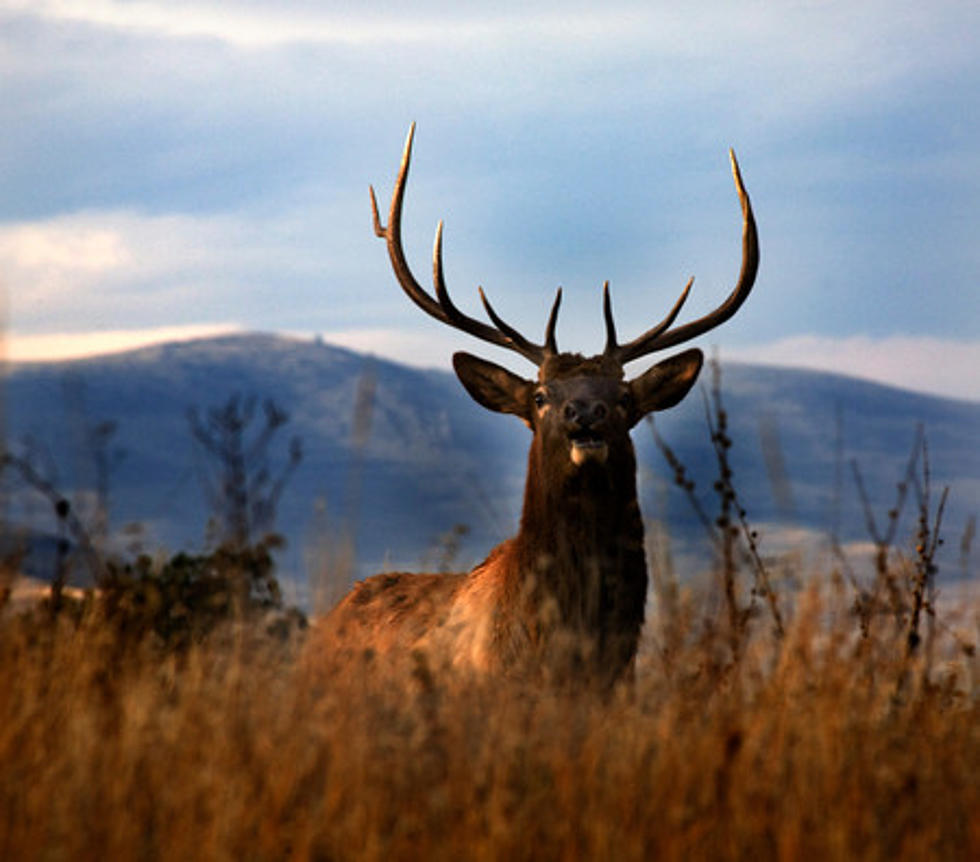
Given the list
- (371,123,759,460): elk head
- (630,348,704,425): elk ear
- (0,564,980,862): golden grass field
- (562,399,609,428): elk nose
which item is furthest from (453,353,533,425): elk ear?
(0,564,980,862): golden grass field

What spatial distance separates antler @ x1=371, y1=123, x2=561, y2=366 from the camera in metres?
7.86

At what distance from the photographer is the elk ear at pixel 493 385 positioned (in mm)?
7734

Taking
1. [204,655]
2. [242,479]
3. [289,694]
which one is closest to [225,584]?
[242,479]

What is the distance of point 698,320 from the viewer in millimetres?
8414

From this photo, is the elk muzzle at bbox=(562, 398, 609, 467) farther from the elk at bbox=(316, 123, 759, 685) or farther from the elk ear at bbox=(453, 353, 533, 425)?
the elk ear at bbox=(453, 353, 533, 425)

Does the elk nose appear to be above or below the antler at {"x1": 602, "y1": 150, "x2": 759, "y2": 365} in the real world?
below

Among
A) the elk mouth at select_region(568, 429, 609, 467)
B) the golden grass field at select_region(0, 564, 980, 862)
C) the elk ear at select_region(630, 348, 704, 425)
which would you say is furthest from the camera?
the elk ear at select_region(630, 348, 704, 425)

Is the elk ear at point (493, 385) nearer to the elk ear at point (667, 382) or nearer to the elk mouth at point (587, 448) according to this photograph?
the elk ear at point (667, 382)

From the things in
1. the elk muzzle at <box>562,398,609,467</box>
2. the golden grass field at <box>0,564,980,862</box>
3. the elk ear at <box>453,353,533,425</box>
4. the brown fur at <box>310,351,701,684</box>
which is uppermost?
the elk ear at <box>453,353,533,425</box>

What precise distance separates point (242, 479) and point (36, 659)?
1.85m

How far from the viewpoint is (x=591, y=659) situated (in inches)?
267

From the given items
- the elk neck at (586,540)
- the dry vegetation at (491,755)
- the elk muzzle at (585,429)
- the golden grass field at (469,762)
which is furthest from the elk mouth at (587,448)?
the golden grass field at (469,762)

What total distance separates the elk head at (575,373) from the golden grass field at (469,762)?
1215mm

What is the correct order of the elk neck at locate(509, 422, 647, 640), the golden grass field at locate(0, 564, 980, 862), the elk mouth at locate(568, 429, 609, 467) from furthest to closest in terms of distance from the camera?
the elk neck at locate(509, 422, 647, 640) → the elk mouth at locate(568, 429, 609, 467) → the golden grass field at locate(0, 564, 980, 862)
